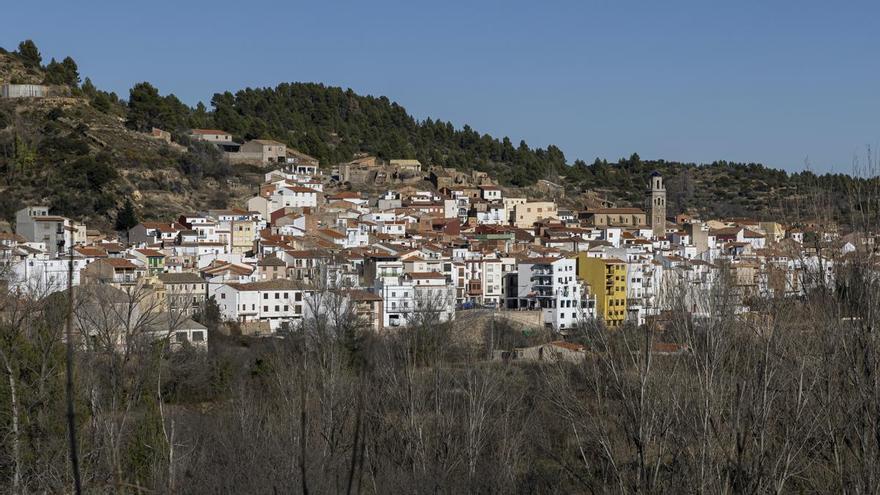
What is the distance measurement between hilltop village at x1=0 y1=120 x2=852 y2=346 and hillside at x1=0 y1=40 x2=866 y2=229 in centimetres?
169

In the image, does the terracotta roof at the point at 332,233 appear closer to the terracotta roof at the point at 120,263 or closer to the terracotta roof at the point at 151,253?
the terracotta roof at the point at 151,253

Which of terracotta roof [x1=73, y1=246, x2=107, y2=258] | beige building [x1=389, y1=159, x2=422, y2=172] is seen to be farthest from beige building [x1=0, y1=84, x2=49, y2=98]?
terracotta roof [x1=73, y1=246, x2=107, y2=258]

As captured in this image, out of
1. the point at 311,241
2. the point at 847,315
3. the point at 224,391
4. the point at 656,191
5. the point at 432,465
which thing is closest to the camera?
the point at 847,315

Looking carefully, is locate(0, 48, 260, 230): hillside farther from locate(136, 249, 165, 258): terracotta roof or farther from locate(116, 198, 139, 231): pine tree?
locate(136, 249, 165, 258): terracotta roof

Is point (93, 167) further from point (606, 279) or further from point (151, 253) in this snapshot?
point (606, 279)

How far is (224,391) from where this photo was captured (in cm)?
1717

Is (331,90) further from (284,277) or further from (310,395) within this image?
(310,395)

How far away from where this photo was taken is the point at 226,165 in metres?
41.4

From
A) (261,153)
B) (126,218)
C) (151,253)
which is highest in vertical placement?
(261,153)

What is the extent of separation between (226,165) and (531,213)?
10661 millimetres

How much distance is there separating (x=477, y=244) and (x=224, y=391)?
16.0 metres

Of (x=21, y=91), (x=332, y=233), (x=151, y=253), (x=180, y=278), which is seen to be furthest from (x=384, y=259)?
(x=21, y=91)

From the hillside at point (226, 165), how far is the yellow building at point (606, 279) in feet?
12.4

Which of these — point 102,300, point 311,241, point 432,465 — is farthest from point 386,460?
point 311,241
